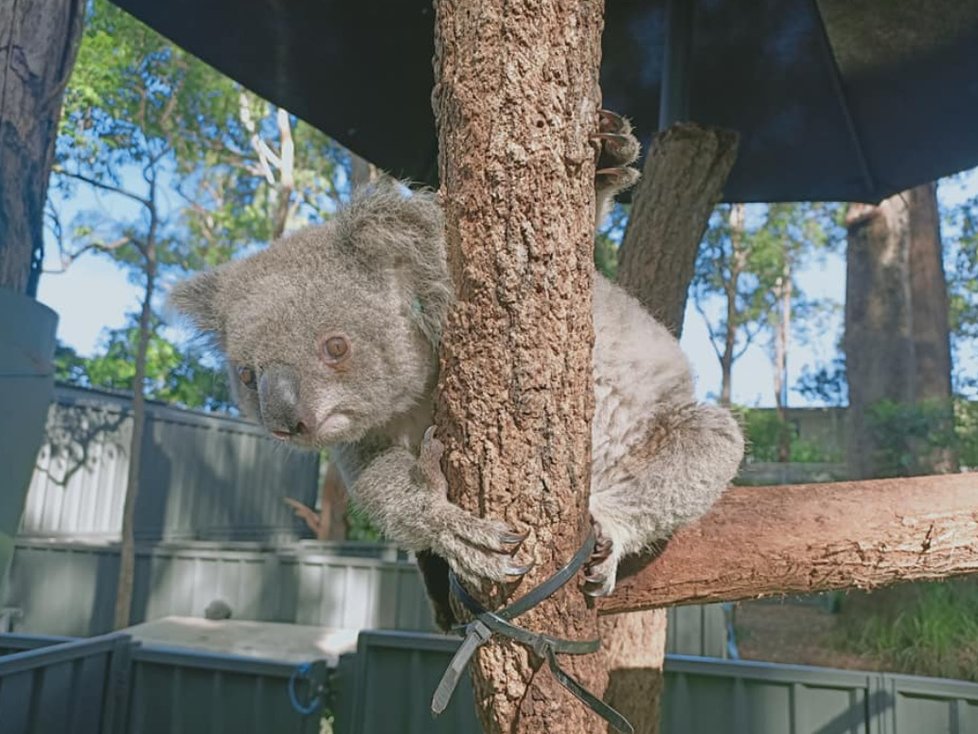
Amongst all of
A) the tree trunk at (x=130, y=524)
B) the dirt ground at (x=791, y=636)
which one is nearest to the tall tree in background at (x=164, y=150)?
the tree trunk at (x=130, y=524)

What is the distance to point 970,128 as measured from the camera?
338 centimetres

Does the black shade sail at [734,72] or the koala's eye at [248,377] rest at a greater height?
the black shade sail at [734,72]

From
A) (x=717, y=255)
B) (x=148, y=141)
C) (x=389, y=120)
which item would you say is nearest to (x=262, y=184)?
(x=148, y=141)

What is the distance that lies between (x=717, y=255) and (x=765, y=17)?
13715 millimetres

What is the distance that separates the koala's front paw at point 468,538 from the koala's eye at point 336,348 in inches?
11.8

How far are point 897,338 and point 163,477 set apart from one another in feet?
26.8

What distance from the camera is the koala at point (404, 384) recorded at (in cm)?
139

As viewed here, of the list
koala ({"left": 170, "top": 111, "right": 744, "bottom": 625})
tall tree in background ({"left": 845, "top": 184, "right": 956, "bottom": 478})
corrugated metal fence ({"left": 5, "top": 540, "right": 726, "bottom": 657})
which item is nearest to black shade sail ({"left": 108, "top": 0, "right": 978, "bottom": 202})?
koala ({"left": 170, "top": 111, "right": 744, "bottom": 625})

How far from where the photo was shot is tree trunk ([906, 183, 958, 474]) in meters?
9.27

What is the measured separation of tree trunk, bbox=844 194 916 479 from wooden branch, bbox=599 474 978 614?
7.59m

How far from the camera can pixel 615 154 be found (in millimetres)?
1514

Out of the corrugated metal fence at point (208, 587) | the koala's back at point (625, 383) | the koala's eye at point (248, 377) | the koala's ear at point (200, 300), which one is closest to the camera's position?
the koala's eye at point (248, 377)

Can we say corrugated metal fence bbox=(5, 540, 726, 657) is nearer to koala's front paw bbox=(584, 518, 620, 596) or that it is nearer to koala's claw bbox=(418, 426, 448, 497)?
koala's front paw bbox=(584, 518, 620, 596)

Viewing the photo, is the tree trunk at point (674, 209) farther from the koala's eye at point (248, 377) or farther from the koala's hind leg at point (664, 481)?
the koala's eye at point (248, 377)
